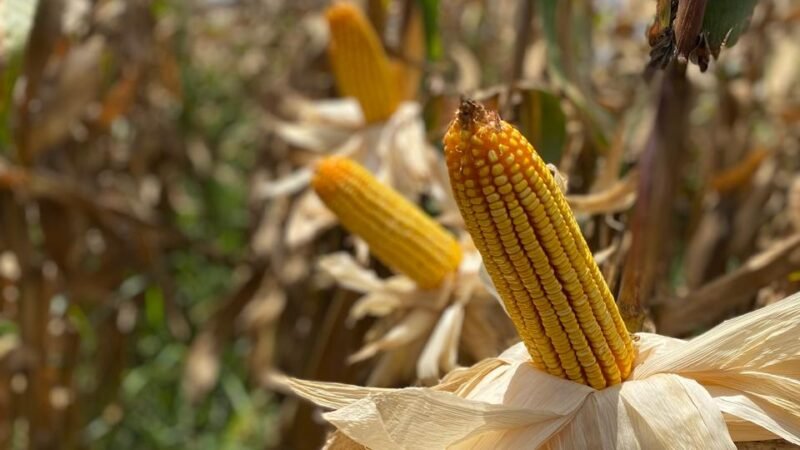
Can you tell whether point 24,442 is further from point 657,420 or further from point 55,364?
point 657,420

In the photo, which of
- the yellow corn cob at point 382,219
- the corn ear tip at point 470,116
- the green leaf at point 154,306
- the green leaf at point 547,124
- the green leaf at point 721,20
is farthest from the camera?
the green leaf at point 154,306

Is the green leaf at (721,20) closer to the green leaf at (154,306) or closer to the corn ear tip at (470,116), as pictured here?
the corn ear tip at (470,116)

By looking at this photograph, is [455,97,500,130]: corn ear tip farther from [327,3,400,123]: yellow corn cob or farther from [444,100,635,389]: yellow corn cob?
[327,3,400,123]: yellow corn cob

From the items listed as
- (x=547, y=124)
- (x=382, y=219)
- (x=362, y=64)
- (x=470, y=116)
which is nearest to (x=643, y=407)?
(x=470, y=116)

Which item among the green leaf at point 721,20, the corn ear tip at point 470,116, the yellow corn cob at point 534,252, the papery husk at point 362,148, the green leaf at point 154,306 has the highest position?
the green leaf at point 721,20

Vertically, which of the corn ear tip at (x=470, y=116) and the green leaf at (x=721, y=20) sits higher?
the green leaf at (x=721, y=20)

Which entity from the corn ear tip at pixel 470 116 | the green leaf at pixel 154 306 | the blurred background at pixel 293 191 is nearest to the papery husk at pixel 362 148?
the blurred background at pixel 293 191

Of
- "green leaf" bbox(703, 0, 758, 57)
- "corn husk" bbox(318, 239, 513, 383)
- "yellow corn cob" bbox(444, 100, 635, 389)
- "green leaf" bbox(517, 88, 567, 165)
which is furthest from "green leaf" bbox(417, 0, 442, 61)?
"yellow corn cob" bbox(444, 100, 635, 389)

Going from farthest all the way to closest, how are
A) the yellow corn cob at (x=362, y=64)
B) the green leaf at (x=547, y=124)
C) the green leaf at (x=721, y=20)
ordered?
the yellow corn cob at (x=362, y=64) → the green leaf at (x=547, y=124) → the green leaf at (x=721, y=20)
